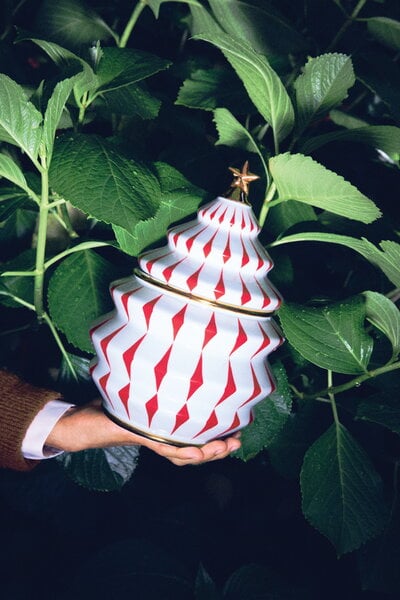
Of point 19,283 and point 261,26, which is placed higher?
point 261,26

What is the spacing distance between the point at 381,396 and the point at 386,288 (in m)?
0.23

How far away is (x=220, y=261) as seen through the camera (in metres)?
0.51

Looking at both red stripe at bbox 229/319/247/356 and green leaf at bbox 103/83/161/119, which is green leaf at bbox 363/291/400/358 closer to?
red stripe at bbox 229/319/247/356

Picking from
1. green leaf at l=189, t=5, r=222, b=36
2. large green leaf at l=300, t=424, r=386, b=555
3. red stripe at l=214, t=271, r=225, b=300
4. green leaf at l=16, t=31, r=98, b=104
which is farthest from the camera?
green leaf at l=189, t=5, r=222, b=36

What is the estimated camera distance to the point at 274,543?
100cm

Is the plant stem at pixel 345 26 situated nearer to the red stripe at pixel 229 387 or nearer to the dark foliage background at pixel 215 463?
the dark foliage background at pixel 215 463

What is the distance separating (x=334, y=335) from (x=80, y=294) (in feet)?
1.09

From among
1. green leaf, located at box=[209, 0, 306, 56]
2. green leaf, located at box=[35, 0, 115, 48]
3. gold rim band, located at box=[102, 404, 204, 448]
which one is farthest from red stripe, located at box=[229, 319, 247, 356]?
green leaf, located at box=[35, 0, 115, 48]

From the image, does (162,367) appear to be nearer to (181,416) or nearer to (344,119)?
(181,416)

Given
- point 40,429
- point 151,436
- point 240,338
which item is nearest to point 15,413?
point 40,429

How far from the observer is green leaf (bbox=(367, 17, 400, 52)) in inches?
29.0

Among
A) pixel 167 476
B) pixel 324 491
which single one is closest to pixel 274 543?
pixel 167 476

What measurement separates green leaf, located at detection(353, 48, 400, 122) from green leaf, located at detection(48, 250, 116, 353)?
418mm

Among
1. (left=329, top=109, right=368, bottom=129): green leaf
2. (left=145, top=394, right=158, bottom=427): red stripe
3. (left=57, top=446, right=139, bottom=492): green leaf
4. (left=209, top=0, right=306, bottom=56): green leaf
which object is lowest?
(left=57, top=446, right=139, bottom=492): green leaf
